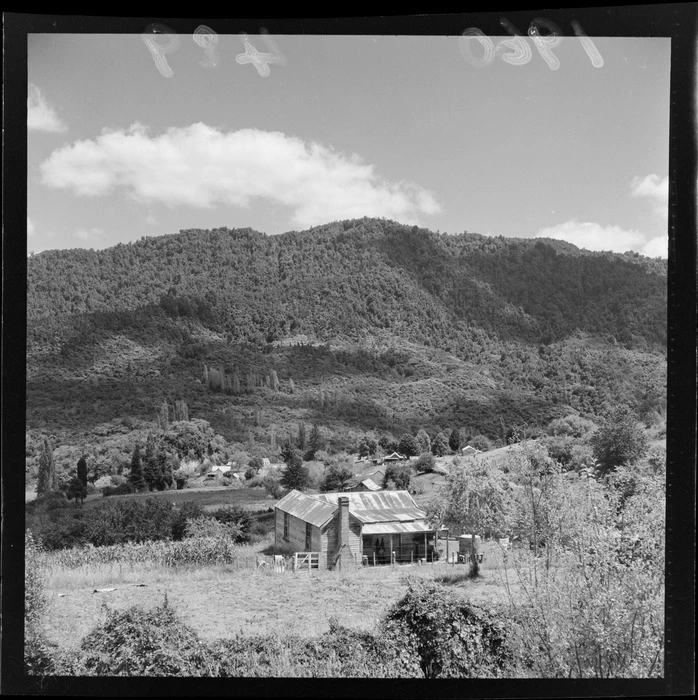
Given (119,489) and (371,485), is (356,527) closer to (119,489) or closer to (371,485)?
(371,485)

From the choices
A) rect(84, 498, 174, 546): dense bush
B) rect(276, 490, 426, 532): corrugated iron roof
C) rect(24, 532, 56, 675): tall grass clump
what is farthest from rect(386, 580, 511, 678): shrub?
rect(24, 532, 56, 675): tall grass clump

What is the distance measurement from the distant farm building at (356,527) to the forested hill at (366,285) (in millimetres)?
1285

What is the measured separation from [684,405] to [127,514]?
434cm

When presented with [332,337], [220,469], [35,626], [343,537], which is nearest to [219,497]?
[220,469]

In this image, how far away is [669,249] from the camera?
505 cm

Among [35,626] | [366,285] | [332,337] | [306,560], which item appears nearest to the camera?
[35,626]

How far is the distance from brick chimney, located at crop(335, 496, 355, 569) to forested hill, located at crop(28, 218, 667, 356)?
1351 millimetres

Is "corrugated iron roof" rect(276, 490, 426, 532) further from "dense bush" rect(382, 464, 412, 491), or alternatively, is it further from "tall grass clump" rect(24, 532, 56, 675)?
"tall grass clump" rect(24, 532, 56, 675)

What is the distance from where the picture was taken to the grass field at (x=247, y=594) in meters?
4.95

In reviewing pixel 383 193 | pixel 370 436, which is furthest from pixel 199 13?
pixel 370 436

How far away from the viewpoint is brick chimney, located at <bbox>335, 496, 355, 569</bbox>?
5051mm

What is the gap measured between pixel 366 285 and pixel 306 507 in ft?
5.98

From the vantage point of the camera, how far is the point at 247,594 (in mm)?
4973

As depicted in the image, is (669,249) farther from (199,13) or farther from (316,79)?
(199,13)
